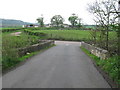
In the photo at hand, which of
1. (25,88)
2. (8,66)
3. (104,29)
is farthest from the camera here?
(104,29)

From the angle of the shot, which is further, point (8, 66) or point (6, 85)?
point (8, 66)

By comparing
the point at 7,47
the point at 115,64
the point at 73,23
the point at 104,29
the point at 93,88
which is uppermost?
the point at 73,23

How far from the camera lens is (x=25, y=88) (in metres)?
5.93

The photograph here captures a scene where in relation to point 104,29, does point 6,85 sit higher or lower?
lower

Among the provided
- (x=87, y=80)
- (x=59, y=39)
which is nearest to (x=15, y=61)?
(x=87, y=80)

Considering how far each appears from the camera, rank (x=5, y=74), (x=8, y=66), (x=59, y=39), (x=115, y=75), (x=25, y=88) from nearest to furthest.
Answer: (x=25, y=88), (x=115, y=75), (x=5, y=74), (x=8, y=66), (x=59, y=39)

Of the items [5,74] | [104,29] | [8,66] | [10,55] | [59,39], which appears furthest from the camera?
[59,39]

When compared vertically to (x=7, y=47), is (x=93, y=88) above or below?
below

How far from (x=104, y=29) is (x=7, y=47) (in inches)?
369

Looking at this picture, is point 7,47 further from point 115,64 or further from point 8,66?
point 115,64

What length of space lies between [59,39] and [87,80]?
4466 cm

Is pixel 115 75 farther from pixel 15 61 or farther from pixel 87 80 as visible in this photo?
pixel 15 61

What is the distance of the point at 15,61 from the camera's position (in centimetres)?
1073

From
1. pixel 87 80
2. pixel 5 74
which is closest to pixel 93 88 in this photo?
pixel 87 80
